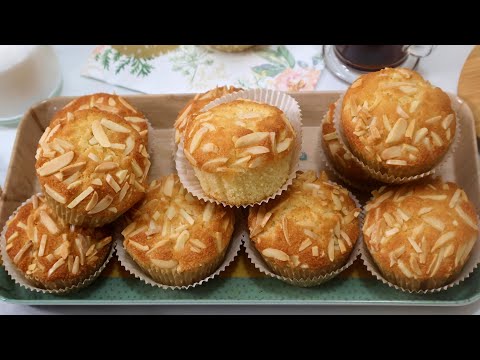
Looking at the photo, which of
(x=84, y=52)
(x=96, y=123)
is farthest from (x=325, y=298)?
(x=84, y=52)

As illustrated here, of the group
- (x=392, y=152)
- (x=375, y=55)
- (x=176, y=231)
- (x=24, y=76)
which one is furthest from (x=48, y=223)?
(x=375, y=55)

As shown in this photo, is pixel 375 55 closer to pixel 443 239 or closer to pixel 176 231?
pixel 443 239

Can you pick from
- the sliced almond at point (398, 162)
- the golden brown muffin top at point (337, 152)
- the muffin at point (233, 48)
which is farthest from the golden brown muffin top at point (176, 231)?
the muffin at point (233, 48)

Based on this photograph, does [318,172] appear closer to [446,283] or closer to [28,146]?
[446,283]

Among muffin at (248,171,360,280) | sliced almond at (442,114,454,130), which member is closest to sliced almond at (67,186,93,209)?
muffin at (248,171,360,280)

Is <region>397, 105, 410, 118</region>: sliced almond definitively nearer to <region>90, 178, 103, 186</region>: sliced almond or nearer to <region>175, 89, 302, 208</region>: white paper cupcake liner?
<region>175, 89, 302, 208</region>: white paper cupcake liner
